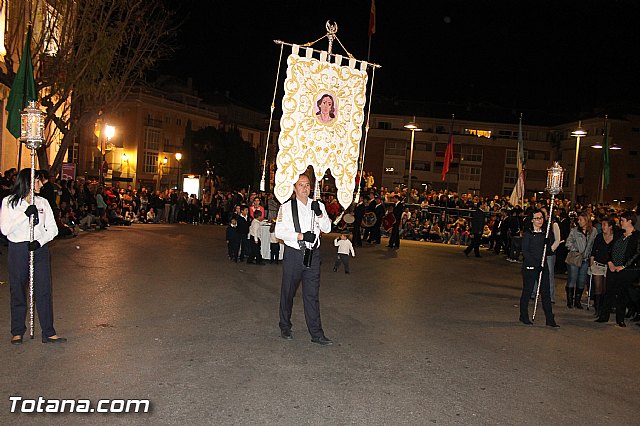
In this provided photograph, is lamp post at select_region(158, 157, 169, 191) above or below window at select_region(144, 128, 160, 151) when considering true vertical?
below

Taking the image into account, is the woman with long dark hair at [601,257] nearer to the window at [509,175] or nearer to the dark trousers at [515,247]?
the dark trousers at [515,247]

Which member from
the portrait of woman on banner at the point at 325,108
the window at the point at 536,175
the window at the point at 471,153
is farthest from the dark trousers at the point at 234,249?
the window at the point at 536,175

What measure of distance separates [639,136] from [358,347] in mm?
62339

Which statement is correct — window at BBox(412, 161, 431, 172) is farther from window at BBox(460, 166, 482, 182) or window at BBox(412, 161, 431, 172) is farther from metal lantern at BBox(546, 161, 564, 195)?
metal lantern at BBox(546, 161, 564, 195)

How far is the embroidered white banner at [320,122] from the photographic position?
33.2ft

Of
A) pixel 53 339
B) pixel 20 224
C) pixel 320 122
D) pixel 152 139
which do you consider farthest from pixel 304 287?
pixel 152 139

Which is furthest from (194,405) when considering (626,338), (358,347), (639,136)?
(639,136)

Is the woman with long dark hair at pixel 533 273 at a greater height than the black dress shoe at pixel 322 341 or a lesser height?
greater

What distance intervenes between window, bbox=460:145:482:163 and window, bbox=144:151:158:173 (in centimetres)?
3504

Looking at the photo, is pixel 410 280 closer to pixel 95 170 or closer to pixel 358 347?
pixel 358 347

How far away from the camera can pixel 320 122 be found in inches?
409

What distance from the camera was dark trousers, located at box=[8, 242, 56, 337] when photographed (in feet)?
23.8

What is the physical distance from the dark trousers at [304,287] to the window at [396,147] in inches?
2496

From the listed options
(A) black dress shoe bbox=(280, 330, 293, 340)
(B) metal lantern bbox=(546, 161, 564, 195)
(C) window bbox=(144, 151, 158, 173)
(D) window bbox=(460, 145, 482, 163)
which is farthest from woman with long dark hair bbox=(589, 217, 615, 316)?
(C) window bbox=(144, 151, 158, 173)
